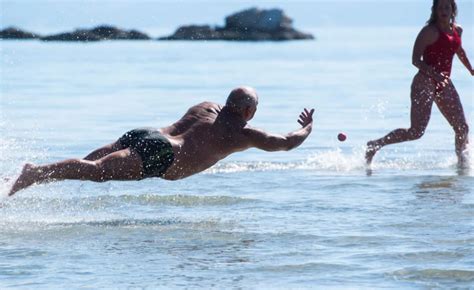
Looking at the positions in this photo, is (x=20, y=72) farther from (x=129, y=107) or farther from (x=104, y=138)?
(x=104, y=138)

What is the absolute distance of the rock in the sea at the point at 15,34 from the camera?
6195 cm

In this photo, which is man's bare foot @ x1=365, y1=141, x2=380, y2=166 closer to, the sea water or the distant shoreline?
the sea water

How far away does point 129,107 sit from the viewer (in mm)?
21500

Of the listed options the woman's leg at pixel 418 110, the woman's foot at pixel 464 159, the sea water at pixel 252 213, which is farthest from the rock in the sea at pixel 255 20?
the woman's leg at pixel 418 110

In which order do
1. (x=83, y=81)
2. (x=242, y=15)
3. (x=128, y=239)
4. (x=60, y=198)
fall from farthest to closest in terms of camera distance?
(x=242, y=15) → (x=83, y=81) → (x=60, y=198) → (x=128, y=239)

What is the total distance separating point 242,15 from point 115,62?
26.7 m

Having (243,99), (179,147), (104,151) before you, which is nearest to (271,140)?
(243,99)

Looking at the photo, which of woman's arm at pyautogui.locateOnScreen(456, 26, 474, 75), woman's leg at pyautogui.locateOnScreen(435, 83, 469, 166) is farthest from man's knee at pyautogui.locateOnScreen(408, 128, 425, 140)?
woman's arm at pyautogui.locateOnScreen(456, 26, 474, 75)

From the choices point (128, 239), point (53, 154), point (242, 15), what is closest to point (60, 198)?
point (128, 239)

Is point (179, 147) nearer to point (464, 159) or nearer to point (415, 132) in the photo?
point (415, 132)

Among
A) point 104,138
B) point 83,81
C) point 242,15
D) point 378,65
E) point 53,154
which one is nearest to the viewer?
point 53,154

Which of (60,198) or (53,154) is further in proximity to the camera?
(53,154)

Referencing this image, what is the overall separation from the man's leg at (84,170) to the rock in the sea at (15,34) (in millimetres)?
52375

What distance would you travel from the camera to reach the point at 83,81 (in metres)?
29.0
